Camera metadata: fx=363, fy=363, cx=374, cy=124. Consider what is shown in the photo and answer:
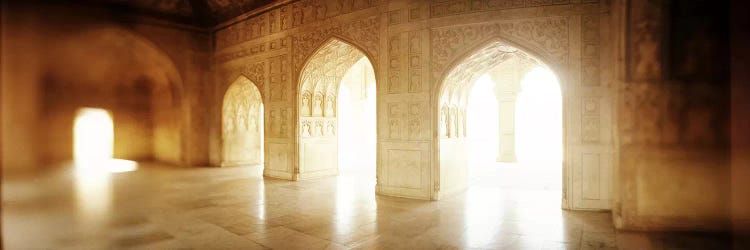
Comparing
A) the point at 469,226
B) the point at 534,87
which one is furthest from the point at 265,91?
the point at 534,87

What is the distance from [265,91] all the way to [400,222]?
6.00 metres

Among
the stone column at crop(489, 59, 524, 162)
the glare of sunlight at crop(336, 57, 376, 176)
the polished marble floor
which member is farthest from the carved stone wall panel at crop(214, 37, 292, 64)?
the stone column at crop(489, 59, 524, 162)

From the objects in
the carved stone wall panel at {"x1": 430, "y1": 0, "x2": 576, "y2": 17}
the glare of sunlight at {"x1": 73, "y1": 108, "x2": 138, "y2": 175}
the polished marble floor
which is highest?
the carved stone wall panel at {"x1": 430, "y1": 0, "x2": 576, "y2": 17}

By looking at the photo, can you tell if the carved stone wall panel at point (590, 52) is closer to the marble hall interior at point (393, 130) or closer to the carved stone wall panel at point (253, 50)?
the marble hall interior at point (393, 130)

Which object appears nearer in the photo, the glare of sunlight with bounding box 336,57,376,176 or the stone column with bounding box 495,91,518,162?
the stone column with bounding box 495,91,518,162

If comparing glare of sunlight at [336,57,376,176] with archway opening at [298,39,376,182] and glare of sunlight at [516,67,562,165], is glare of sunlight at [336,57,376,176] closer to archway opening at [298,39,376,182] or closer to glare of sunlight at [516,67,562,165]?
archway opening at [298,39,376,182]

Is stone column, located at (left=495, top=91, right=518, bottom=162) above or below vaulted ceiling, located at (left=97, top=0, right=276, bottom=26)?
below

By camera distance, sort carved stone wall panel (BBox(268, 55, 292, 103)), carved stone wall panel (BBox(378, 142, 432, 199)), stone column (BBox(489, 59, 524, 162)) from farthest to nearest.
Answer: stone column (BBox(489, 59, 524, 162)), carved stone wall panel (BBox(268, 55, 292, 103)), carved stone wall panel (BBox(378, 142, 432, 199))

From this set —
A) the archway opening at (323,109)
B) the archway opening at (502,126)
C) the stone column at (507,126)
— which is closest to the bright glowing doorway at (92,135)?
the archway opening at (502,126)

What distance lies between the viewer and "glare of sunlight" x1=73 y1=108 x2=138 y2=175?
0.94 metres

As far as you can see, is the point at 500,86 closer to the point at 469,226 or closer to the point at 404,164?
the point at 404,164

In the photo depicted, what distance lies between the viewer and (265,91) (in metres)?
9.51

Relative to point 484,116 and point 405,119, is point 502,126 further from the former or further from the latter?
point 405,119

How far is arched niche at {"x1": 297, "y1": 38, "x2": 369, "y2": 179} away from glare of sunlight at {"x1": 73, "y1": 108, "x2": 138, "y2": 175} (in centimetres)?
736
